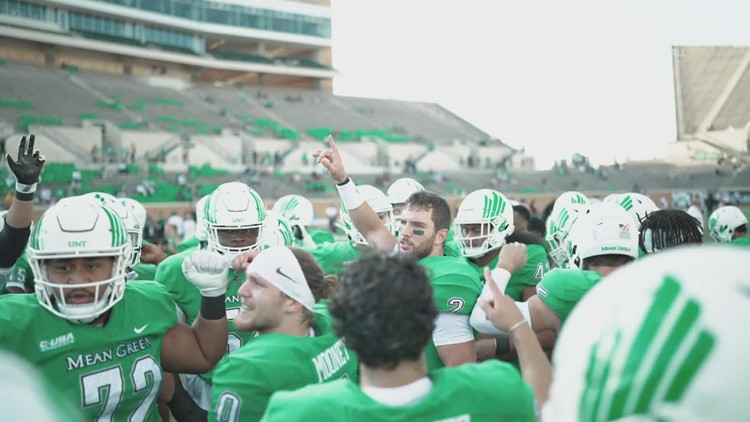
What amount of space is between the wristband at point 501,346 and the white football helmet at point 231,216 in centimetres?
160

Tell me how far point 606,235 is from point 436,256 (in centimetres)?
91

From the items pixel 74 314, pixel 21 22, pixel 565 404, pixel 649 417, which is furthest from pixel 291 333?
A: pixel 21 22

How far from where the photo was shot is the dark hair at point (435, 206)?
3953 millimetres

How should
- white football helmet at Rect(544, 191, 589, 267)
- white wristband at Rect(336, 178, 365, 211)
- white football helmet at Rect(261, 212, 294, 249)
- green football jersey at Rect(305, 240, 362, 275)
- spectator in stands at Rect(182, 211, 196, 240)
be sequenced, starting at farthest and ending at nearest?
spectator in stands at Rect(182, 211, 196, 240) < white football helmet at Rect(544, 191, 589, 267) < green football jersey at Rect(305, 240, 362, 275) < white football helmet at Rect(261, 212, 294, 249) < white wristband at Rect(336, 178, 365, 211)

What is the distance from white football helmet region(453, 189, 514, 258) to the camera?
180 inches

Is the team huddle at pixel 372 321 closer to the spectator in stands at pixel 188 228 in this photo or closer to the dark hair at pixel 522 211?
the dark hair at pixel 522 211

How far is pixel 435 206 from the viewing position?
4.00 meters

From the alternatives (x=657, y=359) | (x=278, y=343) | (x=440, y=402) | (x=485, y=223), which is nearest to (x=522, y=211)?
(x=485, y=223)

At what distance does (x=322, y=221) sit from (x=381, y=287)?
23.6 metres

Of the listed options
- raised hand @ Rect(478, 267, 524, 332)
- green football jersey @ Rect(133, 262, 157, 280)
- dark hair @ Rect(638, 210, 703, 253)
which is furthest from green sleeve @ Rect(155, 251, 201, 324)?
dark hair @ Rect(638, 210, 703, 253)

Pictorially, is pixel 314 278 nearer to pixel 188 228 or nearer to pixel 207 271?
pixel 207 271

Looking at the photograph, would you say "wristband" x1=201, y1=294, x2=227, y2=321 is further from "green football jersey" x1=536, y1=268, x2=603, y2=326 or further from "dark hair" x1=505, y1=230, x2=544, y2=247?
"dark hair" x1=505, y1=230, x2=544, y2=247

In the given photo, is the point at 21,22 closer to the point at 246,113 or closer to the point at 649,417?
the point at 246,113

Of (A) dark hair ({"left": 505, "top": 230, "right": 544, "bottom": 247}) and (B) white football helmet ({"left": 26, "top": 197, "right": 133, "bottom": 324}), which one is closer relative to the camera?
(B) white football helmet ({"left": 26, "top": 197, "right": 133, "bottom": 324})
